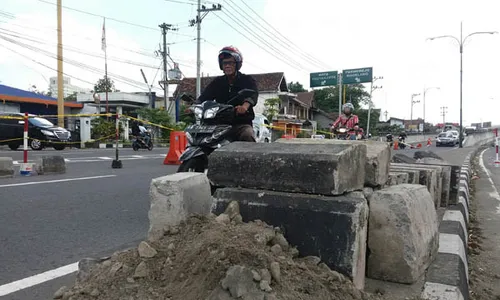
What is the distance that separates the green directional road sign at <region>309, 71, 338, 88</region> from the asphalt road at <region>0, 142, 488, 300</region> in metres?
30.0

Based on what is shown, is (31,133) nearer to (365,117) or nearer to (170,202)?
(170,202)

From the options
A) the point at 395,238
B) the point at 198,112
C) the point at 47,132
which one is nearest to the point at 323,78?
the point at 47,132

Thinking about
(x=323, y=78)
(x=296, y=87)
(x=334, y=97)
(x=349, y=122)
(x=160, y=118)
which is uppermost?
(x=296, y=87)

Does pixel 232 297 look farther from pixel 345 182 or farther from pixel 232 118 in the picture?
pixel 232 118

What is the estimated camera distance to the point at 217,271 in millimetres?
1690

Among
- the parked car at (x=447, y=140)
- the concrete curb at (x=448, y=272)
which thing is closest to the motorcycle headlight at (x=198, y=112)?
the concrete curb at (x=448, y=272)

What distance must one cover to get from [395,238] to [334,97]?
65654 mm

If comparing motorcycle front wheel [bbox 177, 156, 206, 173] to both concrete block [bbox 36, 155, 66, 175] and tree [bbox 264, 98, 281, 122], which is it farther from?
tree [bbox 264, 98, 281, 122]

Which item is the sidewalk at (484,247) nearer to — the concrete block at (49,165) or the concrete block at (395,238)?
the concrete block at (395,238)

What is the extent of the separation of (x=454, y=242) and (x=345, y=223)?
155 centimetres

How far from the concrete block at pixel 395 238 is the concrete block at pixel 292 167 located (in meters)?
0.18

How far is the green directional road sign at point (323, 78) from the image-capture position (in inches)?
1395

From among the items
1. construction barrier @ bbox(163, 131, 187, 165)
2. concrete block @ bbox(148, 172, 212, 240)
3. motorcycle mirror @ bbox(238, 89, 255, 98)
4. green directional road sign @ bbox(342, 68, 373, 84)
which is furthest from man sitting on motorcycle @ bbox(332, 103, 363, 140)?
green directional road sign @ bbox(342, 68, 373, 84)

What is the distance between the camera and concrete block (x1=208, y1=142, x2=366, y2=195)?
202 centimetres
